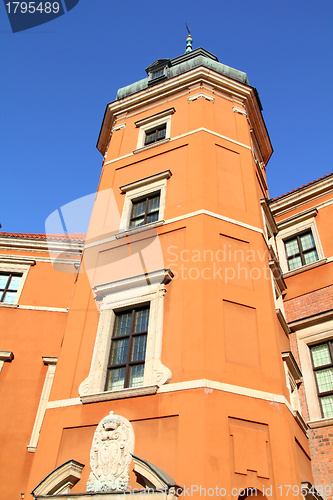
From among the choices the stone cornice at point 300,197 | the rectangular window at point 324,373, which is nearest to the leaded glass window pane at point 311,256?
the stone cornice at point 300,197

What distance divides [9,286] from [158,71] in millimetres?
11406

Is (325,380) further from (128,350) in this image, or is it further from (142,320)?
(128,350)

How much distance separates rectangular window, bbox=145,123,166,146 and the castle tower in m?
0.18

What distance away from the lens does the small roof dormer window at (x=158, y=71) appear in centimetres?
1853

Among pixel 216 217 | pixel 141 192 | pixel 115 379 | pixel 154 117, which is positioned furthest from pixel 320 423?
pixel 154 117

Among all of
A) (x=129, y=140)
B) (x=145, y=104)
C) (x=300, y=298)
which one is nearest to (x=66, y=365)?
(x=300, y=298)

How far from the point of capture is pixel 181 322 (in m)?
9.76

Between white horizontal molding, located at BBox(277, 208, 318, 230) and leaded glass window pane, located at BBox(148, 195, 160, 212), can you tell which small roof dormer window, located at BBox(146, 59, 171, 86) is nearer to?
leaded glass window pane, located at BBox(148, 195, 160, 212)

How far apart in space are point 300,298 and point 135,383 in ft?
21.1

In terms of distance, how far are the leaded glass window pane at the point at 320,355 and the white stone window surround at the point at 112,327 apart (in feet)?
16.3

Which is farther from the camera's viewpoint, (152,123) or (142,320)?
(152,123)

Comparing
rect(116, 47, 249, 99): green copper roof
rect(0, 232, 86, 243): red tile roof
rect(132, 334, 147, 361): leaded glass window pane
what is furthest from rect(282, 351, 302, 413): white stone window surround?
rect(116, 47, 249, 99): green copper roof

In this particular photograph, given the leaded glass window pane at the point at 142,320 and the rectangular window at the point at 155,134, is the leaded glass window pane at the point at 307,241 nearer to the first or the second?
the rectangular window at the point at 155,134

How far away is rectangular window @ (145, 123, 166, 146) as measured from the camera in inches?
635
